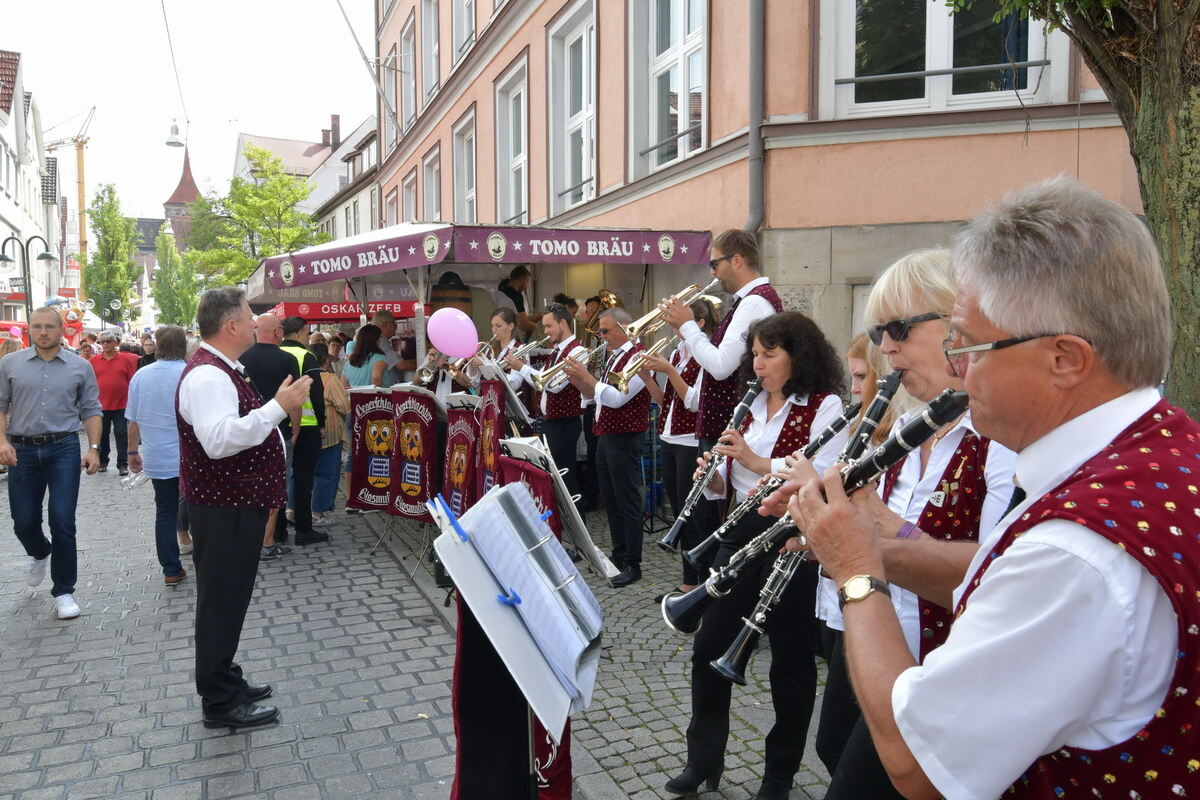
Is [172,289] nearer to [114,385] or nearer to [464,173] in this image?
[464,173]

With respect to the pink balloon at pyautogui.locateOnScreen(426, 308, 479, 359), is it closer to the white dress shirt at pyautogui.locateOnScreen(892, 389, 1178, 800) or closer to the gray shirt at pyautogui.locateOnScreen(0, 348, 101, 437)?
the gray shirt at pyautogui.locateOnScreen(0, 348, 101, 437)

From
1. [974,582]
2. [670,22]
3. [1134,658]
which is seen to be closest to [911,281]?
[974,582]

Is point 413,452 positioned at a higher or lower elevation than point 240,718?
higher

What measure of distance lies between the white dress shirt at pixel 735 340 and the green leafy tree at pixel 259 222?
3358 centimetres

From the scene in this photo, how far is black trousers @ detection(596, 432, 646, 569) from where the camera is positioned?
5.97 meters

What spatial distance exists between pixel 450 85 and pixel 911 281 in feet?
55.4

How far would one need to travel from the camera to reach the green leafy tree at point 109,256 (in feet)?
149

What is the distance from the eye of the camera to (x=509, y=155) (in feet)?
49.8

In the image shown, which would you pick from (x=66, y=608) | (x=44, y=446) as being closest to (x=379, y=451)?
(x=44, y=446)

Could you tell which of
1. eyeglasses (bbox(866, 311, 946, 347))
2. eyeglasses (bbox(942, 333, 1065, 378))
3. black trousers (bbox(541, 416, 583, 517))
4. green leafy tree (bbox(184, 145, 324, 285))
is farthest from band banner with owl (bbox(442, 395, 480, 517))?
green leafy tree (bbox(184, 145, 324, 285))

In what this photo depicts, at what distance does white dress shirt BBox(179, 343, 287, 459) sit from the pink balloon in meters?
2.82

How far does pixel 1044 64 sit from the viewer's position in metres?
6.73

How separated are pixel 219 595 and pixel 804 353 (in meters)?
2.81

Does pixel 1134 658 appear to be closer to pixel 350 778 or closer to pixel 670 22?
pixel 350 778
